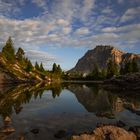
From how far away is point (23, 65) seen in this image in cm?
16850

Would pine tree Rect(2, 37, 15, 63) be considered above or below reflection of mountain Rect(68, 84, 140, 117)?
above

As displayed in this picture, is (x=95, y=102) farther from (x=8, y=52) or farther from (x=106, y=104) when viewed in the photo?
(x=8, y=52)

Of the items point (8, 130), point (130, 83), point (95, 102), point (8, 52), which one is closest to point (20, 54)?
point (8, 52)

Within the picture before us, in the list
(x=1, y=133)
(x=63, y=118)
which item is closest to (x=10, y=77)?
(x=63, y=118)

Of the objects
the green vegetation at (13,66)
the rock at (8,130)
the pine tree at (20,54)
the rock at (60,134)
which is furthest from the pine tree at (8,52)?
the rock at (60,134)

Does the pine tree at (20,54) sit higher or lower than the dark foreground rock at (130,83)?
higher

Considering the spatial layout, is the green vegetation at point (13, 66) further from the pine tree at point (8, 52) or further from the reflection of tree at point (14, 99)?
the reflection of tree at point (14, 99)

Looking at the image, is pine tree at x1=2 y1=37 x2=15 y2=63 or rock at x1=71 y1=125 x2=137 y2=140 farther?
pine tree at x1=2 y1=37 x2=15 y2=63

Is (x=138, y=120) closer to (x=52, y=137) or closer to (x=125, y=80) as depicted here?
(x=52, y=137)

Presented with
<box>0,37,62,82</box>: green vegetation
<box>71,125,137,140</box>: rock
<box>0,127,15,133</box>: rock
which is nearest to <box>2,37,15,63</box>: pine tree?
<box>0,37,62,82</box>: green vegetation

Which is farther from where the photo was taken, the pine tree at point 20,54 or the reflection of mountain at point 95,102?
the pine tree at point 20,54

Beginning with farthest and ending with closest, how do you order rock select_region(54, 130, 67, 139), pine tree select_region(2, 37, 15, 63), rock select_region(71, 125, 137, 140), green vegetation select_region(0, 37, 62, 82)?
pine tree select_region(2, 37, 15, 63) < green vegetation select_region(0, 37, 62, 82) < rock select_region(54, 130, 67, 139) < rock select_region(71, 125, 137, 140)

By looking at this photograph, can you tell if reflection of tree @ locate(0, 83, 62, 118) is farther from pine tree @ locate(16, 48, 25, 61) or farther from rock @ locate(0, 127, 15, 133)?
pine tree @ locate(16, 48, 25, 61)

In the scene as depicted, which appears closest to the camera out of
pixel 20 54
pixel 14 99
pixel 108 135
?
pixel 108 135
